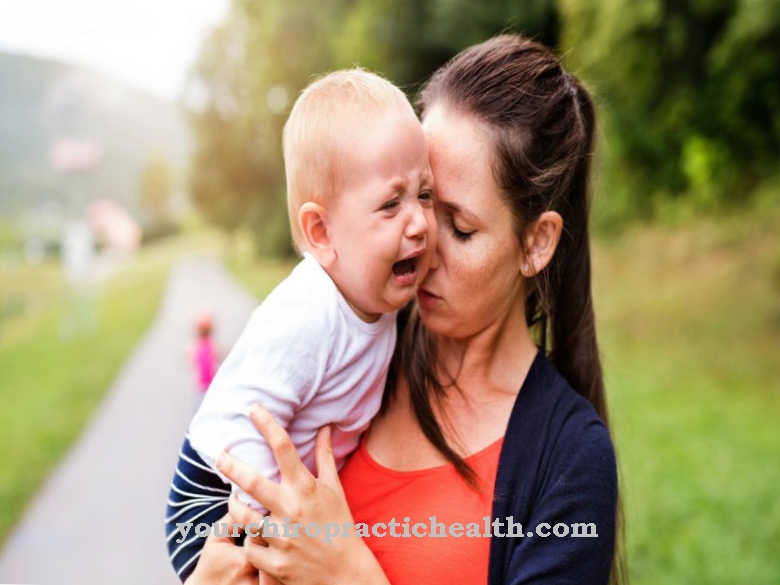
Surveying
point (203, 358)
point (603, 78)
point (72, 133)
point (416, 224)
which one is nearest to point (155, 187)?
point (72, 133)

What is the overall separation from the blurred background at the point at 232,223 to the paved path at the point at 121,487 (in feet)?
0.18

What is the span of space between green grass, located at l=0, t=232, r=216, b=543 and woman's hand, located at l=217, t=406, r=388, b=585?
347 centimetres

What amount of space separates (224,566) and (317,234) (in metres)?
0.51

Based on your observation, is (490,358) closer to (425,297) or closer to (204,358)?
(425,297)

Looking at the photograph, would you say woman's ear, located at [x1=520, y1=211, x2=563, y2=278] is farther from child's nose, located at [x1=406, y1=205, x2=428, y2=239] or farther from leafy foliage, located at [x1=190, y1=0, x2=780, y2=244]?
leafy foliage, located at [x1=190, y1=0, x2=780, y2=244]

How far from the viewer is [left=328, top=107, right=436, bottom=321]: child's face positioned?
1.22m

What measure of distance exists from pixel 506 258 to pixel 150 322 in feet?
21.6

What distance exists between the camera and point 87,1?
7113mm

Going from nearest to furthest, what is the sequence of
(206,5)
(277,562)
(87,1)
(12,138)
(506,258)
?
(277,562) < (506,258) < (12,138) < (87,1) < (206,5)

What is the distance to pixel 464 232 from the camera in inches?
52.2

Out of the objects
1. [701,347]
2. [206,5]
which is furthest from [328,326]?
[206,5]

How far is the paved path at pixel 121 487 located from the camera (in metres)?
3.89

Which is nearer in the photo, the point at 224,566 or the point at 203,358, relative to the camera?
the point at 224,566

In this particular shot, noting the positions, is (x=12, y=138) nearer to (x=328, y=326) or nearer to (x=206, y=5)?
(x=206, y=5)
